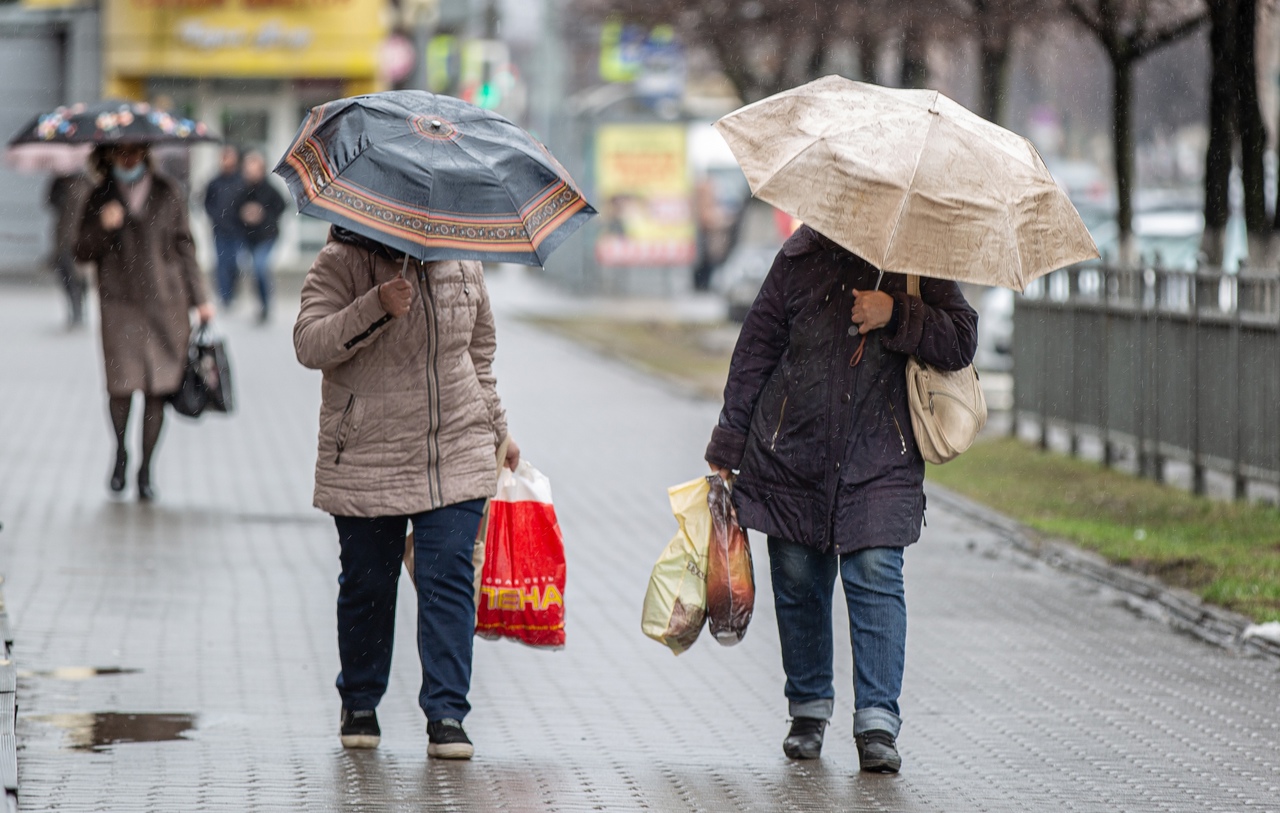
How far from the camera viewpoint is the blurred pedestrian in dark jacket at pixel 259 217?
22.5 metres

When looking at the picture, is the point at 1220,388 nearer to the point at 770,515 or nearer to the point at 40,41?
the point at 770,515

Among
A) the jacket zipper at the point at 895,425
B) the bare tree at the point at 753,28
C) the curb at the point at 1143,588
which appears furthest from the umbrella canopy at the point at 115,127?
the bare tree at the point at 753,28

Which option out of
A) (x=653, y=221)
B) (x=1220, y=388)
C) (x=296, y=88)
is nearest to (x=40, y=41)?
(x=296, y=88)

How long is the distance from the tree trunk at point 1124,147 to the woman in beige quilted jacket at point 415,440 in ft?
28.3

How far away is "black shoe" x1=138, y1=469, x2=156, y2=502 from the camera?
34.4ft

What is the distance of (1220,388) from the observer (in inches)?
431

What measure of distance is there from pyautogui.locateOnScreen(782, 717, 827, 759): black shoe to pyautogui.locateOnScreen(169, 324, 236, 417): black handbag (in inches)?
204

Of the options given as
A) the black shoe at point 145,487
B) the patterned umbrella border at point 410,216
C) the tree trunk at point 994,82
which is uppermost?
the tree trunk at point 994,82

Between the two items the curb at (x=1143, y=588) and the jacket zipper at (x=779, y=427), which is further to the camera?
the curb at (x=1143, y=588)

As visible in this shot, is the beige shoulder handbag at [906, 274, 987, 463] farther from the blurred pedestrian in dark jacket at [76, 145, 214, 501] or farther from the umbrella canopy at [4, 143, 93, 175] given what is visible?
the umbrella canopy at [4, 143, 93, 175]

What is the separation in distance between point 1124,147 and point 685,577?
366 inches

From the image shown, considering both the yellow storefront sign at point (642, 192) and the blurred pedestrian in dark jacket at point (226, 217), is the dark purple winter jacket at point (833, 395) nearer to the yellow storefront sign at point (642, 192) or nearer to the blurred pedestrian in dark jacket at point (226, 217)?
the blurred pedestrian in dark jacket at point (226, 217)

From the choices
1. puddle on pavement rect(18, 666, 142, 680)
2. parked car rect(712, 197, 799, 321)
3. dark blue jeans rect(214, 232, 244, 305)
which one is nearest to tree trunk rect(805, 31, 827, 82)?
parked car rect(712, 197, 799, 321)

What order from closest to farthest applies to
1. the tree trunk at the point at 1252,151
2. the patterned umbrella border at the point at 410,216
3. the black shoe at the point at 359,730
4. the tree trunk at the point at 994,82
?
the patterned umbrella border at the point at 410,216 < the black shoe at the point at 359,730 < the tree trunk at the point at 1252,151 < the tree trunk at the point at 994,82
